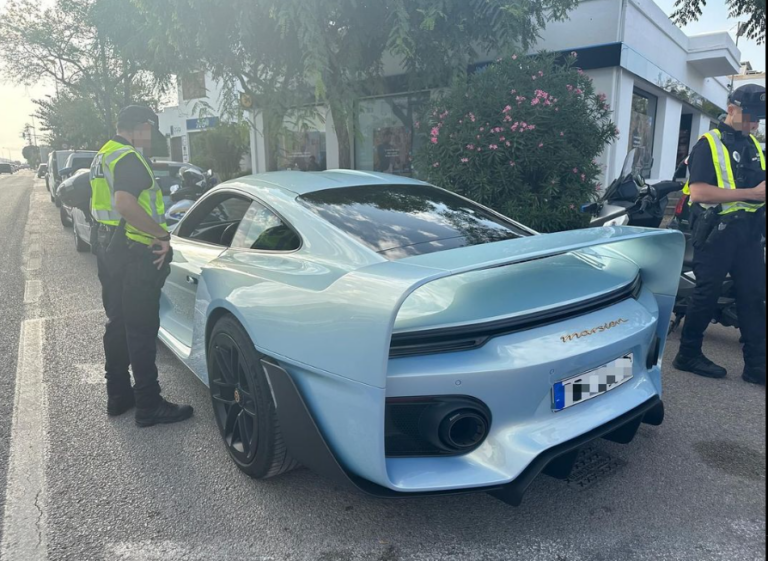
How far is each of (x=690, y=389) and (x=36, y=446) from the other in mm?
3968

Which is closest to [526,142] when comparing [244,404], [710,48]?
[244,404]

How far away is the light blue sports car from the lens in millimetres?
1932

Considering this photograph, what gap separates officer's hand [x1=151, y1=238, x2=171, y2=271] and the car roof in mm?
573

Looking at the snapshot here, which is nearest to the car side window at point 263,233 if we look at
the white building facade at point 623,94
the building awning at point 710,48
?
the white building facade at point 623,94

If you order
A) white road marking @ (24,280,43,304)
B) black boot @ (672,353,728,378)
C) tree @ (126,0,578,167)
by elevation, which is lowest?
white road marking @ (24,280,43,304)

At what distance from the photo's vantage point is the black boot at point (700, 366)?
12.8 feet

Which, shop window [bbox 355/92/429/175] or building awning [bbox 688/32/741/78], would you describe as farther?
building awning [bbox 688/32/741/78]

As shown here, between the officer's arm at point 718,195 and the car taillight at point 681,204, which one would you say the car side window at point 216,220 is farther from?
the car taillight at point 681,204

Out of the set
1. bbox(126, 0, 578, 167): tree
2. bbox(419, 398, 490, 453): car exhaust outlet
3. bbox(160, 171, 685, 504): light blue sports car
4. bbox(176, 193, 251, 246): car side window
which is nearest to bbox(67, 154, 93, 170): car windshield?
bbox(126, 0, 578, 167): tree

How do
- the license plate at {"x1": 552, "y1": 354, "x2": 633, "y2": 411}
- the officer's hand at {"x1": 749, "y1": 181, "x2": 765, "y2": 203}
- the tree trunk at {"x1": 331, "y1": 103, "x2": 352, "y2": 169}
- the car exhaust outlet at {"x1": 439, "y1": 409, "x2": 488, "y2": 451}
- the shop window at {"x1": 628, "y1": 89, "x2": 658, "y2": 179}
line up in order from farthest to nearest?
the shop window at {"x1": 628, "y1": 89, "x2": 658, "y2": 179} < the tree trunk at {"x1": 331, "y1": 103, "x2": 352, "y2": 169} < the officer's hand at {"x1": 749, "y1": 181, "x2": 765, "y2": 203} < the license plate at {"x1": 552, "y1": 354, "x2": 633, "y2": 411} < the car exhaust outlet at {"x1": 439, "y1": 409, "x2": 488, "y2": 451}

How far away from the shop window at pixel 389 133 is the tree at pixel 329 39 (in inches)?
74.5

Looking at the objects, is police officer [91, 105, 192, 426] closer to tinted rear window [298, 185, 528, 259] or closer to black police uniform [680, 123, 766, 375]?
tinted rear window [298, 185, 528, 259]

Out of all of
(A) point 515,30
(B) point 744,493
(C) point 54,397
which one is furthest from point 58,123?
(B) point 744,493

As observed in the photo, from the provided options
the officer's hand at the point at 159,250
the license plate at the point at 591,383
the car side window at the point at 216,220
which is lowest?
the license plate at the point at 591,383
